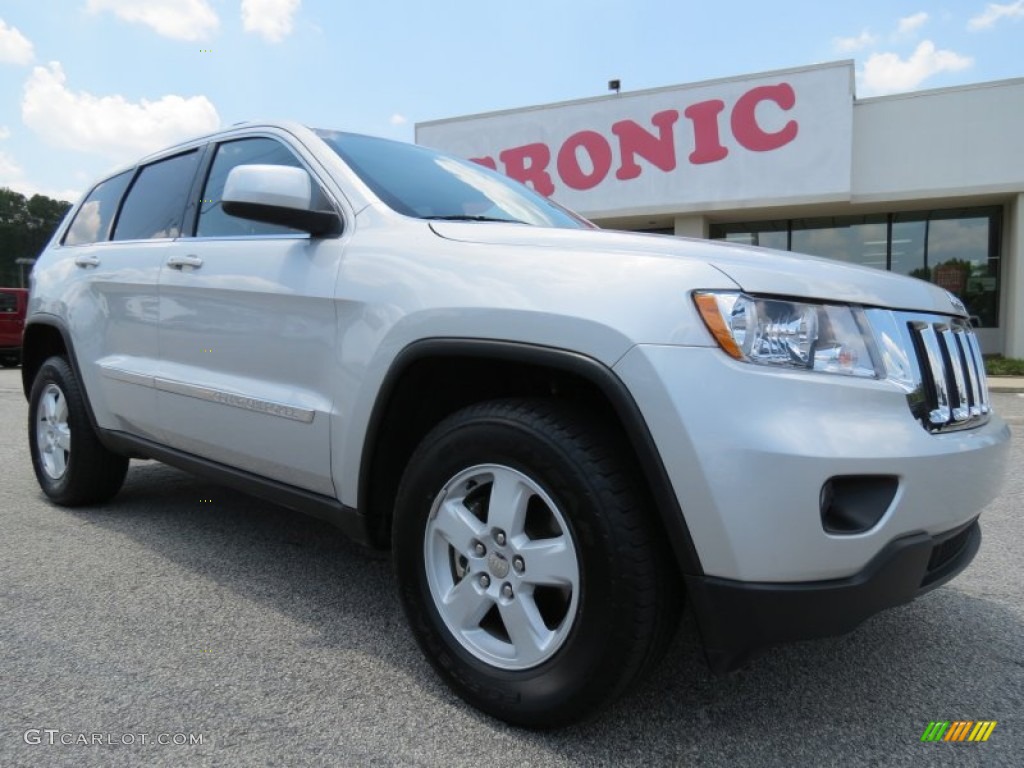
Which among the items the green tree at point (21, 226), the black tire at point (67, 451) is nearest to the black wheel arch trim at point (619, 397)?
the black tire at point (67, 451)

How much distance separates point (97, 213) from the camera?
→ 4039 mm

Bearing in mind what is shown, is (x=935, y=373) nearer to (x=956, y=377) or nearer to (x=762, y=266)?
(x=956, y=377)

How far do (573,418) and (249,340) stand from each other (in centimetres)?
136

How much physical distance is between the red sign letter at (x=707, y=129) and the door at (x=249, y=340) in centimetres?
1259

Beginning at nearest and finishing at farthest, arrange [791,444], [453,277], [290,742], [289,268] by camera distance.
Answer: [791,444], [290,742], [453,277], [289,268]

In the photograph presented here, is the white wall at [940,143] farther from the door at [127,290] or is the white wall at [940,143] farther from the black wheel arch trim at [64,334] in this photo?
the black wheel arch trim at [64,334]

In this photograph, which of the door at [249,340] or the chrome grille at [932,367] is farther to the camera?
the door at [249,340]

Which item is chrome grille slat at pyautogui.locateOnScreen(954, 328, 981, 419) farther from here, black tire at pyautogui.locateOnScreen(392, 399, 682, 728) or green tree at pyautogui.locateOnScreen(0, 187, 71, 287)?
green tree at pyautogui.locateOnScreen(0, 187, 71, 287)

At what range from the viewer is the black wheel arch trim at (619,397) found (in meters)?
1.62

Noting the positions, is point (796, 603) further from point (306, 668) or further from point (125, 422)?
point (125, 422)

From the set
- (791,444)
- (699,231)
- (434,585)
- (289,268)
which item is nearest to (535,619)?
(434,585)

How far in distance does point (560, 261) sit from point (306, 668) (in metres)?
1.41

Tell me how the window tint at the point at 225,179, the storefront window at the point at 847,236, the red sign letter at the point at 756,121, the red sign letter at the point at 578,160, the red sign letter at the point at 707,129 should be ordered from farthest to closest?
the storefront window at the point at 847,236 < the red sign letter at the point at 578,160 < the red sign letter at the point at 707,129 < the red sign letter at the point at 756,121 < the window tint at the point at 225,179

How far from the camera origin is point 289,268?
8.23 feet
